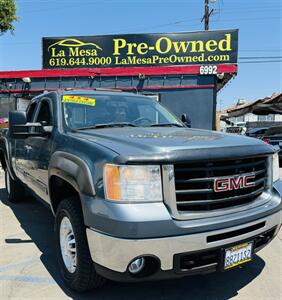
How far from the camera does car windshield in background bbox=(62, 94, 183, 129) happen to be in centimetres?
386

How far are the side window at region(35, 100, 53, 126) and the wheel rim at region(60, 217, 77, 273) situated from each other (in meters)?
1.34

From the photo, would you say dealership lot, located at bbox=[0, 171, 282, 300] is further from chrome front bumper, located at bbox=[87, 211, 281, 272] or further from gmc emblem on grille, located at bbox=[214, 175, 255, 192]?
gmc emblem on grille, located at bbox=[214, 175, 255, 192]

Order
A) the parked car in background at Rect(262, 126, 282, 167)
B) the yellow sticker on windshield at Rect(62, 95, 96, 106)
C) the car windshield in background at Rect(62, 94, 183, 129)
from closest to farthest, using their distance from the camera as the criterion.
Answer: the car windshield in background at Rect(62, 94, 183, 129)
the yellow sticker on windshield at Rect(62, 95, 96, 106)
the parked car in background at Rect(262, 126, 282, 167)

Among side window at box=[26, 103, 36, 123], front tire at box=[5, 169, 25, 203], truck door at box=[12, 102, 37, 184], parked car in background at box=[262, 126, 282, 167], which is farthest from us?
parked car in background at box=[262, 126, 282, 167]

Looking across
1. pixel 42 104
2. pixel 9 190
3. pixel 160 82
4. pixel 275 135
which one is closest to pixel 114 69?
pixel 160 82

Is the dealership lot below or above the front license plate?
below

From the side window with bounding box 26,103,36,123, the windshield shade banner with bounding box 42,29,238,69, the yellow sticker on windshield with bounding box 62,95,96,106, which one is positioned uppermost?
the windshield shade banner with bounding box 42,29,238,69

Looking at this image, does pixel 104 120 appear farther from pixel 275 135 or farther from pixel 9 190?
pixel 275 135

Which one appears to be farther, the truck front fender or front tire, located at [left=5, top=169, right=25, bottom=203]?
front tire, located at [left=5, top=169, right=25, bottom=203]

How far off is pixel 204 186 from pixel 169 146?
404 mm

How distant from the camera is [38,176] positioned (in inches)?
166

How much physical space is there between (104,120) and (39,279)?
1782 mm

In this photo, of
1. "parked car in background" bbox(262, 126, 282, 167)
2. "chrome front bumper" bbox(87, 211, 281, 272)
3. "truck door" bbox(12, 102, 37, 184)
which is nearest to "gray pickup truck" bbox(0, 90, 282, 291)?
"chrome front bumper" bbox(87, 211, 281, 272)

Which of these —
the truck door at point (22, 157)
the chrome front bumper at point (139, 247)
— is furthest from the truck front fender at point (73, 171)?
the truck door at point (22, 157)
